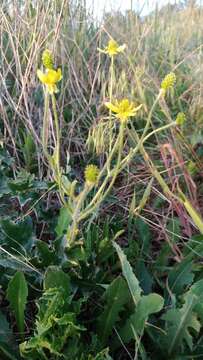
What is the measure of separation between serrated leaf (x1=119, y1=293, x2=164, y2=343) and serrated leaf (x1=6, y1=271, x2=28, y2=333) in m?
0.19

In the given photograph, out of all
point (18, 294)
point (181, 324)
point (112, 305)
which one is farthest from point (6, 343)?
point (181, 324)

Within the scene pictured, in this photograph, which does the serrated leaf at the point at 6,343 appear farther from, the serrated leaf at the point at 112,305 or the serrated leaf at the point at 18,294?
the serrated leaf at the point at 112,305

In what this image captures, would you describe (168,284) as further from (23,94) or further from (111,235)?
(23,94)

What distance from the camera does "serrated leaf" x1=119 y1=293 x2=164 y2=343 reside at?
0.79m

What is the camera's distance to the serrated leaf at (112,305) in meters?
0.83

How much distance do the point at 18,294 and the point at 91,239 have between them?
0.68ft

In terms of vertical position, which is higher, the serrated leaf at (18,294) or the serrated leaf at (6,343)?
the serrated leaf at (18,294)

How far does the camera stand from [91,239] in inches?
38.2

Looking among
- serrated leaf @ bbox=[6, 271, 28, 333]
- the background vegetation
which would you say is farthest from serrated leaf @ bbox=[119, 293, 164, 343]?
serrated leaf @ bbox=[6, 271, 28, 333]

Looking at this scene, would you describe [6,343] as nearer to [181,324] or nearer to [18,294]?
[18,294]

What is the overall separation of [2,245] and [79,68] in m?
0.96

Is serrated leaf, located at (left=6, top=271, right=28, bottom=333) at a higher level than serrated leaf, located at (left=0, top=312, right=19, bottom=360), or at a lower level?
higher

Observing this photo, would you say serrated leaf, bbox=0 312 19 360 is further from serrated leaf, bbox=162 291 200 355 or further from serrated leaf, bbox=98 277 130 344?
serrated leaf, bbox=162 291 200 355

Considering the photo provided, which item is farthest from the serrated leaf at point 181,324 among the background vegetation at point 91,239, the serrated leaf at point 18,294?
the serrated leaf at point 18,294
